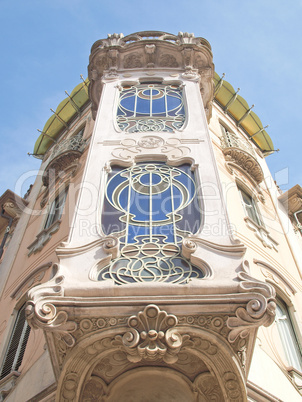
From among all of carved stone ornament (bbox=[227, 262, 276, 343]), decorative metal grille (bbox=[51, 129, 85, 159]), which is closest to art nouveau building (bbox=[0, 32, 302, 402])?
carved stone ornament (bbox=[227, 262, 276, 343])

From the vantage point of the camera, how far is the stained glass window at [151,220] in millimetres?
6777

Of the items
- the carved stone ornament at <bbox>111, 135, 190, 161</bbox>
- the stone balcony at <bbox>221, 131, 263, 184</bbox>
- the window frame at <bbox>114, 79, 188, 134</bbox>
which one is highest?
the stone balcony at <bbox>221, 131, 263, 184</bbox>

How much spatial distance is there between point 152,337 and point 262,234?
644 centimetres

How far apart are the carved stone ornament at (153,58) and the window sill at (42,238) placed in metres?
4.04

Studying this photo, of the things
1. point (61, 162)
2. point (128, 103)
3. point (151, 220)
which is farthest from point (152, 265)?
point (61, 162)

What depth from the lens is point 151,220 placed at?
777cm

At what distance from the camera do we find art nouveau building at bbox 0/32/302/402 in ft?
20.0

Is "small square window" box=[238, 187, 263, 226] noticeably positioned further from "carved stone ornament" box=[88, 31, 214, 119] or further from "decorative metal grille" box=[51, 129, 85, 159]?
"decorative metal grille" box=[51, 129, 85, 159]

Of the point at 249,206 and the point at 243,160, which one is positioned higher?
the point at 243,160

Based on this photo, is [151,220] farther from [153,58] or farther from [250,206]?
[153,58]

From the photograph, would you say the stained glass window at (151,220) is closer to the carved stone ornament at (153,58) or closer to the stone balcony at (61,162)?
the carved stone ornament at (153,58)

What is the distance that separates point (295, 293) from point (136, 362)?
5320mm

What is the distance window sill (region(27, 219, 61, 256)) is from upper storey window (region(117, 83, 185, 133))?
284 centimetres

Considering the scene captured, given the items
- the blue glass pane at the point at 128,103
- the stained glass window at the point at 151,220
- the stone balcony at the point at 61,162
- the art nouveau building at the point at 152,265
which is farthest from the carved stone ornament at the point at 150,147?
the stone balcony at the point at 61,162
